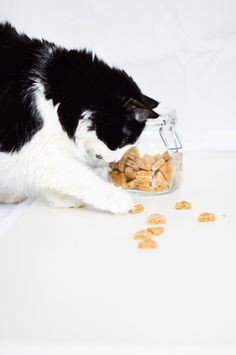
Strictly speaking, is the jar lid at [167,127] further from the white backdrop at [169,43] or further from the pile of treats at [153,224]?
the white backdrop at [169,43]

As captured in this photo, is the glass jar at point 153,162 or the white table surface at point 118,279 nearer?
the white table surface at point 118,279

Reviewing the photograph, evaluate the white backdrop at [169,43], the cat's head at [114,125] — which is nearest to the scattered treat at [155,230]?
the cat's head at [114,125]

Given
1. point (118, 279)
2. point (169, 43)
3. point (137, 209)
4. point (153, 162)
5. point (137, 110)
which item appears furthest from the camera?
point (169, 43)

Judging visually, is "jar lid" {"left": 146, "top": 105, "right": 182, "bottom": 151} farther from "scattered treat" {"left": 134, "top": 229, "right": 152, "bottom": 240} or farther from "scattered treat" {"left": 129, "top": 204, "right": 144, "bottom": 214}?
"scattered treat" {"left": 134, "top": 229, "right": 152, "bottom": 240}

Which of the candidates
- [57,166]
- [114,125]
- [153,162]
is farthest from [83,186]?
[153,162]

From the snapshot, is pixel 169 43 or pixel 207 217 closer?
pixel 207 217

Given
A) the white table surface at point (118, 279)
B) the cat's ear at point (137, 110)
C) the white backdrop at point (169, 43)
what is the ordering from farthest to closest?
the white backdrop at point (169, 43) → the cat's ear at point (137, 110) → the white table surface at point (118, 279)

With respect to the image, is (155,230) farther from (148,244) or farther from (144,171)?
(144,171)

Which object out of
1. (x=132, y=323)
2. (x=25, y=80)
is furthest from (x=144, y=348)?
(x=25, y=80)
